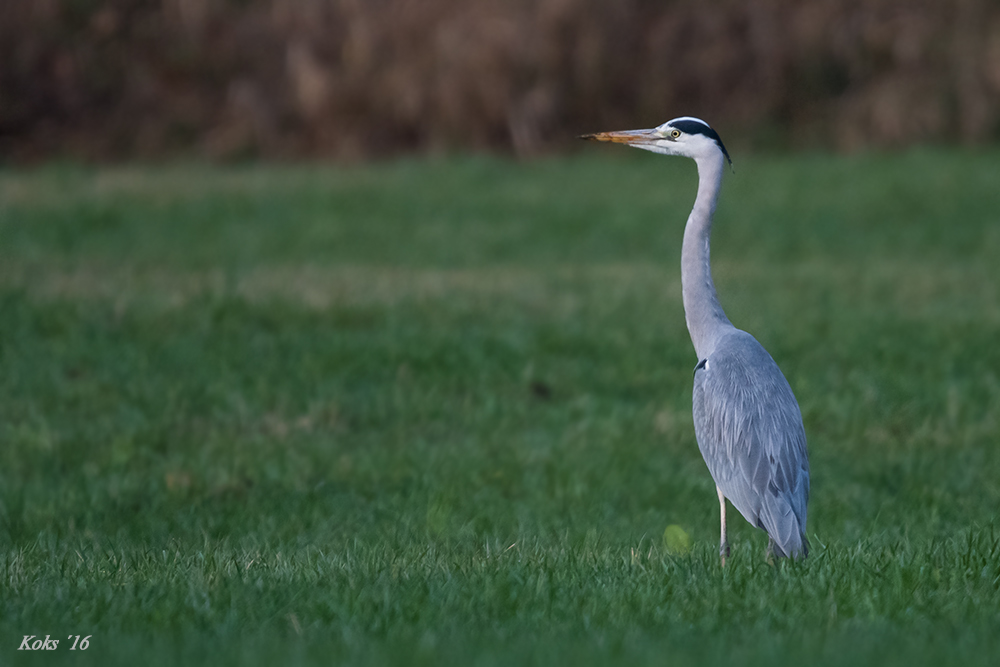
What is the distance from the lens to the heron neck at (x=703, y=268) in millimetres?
5875

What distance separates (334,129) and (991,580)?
2353cm

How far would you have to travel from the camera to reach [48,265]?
47.1ft

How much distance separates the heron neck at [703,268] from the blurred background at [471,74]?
1974cm

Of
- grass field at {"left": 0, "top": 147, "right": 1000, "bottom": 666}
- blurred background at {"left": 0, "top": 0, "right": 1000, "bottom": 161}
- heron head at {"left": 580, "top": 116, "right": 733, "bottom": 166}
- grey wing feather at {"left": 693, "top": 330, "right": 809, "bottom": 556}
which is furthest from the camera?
blurred background at {"left": 0, "top": 0, "right": 1000, "bottom": 161}

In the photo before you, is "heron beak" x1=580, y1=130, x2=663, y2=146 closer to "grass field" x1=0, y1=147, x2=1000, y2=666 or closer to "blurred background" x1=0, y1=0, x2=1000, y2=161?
"grass field" x1=0, y1=147, x2=1000, y2=666

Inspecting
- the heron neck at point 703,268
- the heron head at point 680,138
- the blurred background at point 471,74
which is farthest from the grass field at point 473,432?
the blurred background at point 471,74

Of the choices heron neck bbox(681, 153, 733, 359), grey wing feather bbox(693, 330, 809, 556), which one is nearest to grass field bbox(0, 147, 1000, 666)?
grey wing feather bbox(693, 330, 809, 556)

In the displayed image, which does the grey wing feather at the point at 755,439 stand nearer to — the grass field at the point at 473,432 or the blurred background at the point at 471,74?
the grass field at the point at 473,432

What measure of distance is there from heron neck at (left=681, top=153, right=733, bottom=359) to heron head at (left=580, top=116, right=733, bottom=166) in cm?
5

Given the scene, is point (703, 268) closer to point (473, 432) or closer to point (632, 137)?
point (632, 137)

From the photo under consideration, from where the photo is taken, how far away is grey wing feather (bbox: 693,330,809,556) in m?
5.33

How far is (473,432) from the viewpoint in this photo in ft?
29.0

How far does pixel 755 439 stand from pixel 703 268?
3.05 ft

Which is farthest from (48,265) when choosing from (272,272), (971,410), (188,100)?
(188,100)
